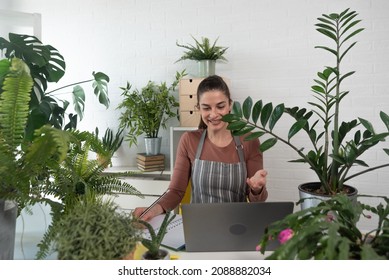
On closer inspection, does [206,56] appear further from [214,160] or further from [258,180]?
[258,180]

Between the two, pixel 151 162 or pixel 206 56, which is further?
pixel 151 162

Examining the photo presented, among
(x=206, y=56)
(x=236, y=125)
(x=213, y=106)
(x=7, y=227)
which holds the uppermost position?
(x=206, y=56)

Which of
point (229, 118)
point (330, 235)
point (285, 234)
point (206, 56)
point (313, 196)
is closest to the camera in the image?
point (330, 235)

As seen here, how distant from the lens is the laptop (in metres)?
1.06

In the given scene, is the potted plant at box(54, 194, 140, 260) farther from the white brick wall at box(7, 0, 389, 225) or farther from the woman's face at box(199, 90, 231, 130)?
the white brick wall at box(7, 0, 389, 225)

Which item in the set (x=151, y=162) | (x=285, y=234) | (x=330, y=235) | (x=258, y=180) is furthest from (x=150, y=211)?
(x=151, y=162)

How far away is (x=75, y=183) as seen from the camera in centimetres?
100

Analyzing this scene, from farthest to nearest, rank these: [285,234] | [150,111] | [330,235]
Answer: [150,111]
[285,234]
[330,235]

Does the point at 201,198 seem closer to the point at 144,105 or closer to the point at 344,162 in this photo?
the point at 344,162

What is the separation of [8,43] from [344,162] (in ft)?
7.10

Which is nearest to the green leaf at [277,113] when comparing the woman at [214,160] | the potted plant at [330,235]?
the potted plant at [330,235]

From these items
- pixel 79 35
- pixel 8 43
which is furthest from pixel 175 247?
pixel 79 35

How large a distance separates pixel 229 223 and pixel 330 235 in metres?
0.49

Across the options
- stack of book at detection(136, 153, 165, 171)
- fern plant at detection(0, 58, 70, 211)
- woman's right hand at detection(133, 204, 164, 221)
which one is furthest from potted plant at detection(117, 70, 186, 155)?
fern plant at detection(0, 58, 70, 211)
